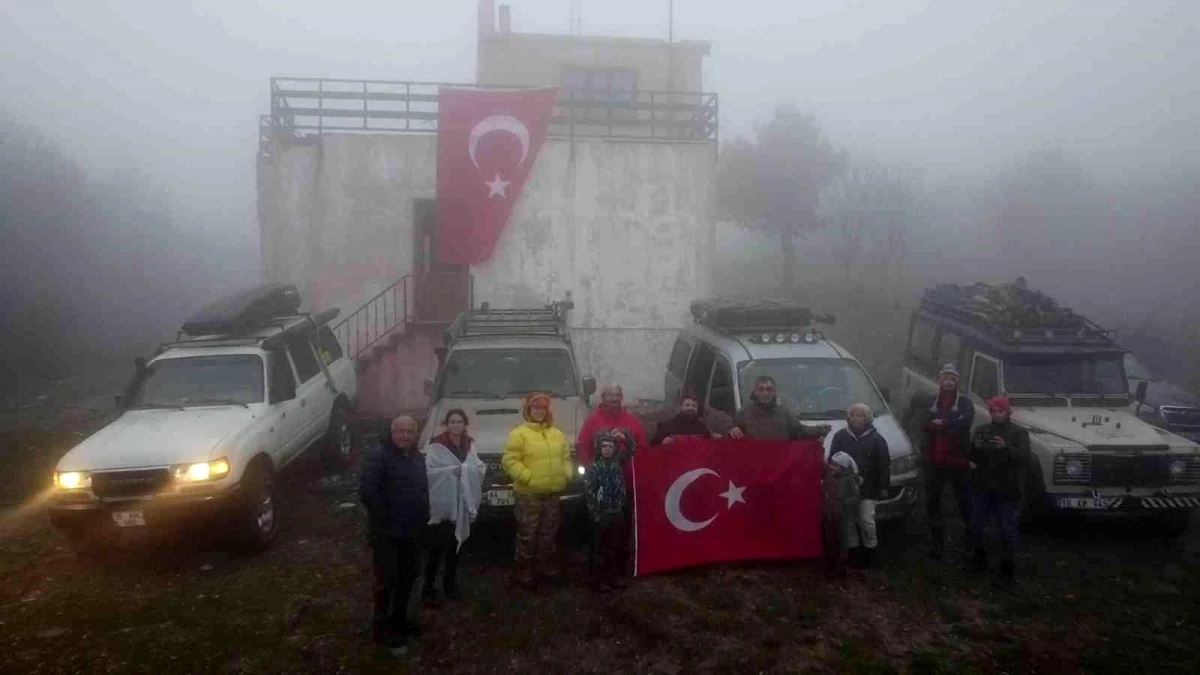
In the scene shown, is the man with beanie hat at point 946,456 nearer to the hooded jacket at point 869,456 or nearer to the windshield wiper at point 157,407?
the hooded jacket at point 869,456

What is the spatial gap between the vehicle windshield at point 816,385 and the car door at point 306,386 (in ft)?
17.5

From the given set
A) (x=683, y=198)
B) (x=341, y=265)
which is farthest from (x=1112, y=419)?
(x=341, y=265)

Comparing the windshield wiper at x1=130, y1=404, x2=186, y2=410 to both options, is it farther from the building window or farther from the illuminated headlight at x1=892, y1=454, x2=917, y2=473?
the building window

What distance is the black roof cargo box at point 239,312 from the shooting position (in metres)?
9.26

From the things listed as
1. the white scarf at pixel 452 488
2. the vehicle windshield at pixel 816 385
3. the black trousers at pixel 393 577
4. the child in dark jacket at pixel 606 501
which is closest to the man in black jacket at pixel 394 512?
the black trousers at pixel 393 577

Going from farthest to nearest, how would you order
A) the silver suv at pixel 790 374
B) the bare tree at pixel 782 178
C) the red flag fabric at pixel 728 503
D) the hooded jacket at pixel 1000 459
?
the bare tree at pixel 782 178 → the silver suv at pixel 790 374 → the red flag fabric at pixel 728 503 → the hooded jacket at pixel 1000 459

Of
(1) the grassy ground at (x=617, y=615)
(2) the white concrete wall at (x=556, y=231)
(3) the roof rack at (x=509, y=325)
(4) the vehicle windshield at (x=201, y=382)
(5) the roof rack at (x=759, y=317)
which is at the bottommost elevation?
(1) the grassy ground at (x=617, y=615)

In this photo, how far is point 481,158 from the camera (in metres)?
14.6

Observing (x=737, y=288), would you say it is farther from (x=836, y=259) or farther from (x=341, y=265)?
(x=341, y=265)

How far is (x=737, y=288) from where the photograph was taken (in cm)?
3334

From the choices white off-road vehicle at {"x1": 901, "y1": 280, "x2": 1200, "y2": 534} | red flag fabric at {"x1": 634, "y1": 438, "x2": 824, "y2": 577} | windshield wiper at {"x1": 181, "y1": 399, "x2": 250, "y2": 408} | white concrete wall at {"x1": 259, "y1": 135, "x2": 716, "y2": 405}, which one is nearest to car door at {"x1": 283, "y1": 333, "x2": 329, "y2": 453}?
windshield wiper at {"x1": 181, "y1": 399, "x2": 250, "y2": 408}

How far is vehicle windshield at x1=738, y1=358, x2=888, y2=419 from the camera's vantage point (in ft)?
27.4

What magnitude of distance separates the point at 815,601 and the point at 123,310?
2769 centimetres

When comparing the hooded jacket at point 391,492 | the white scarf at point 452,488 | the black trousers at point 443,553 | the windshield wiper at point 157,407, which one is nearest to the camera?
the hooded jacket at point 391,492
